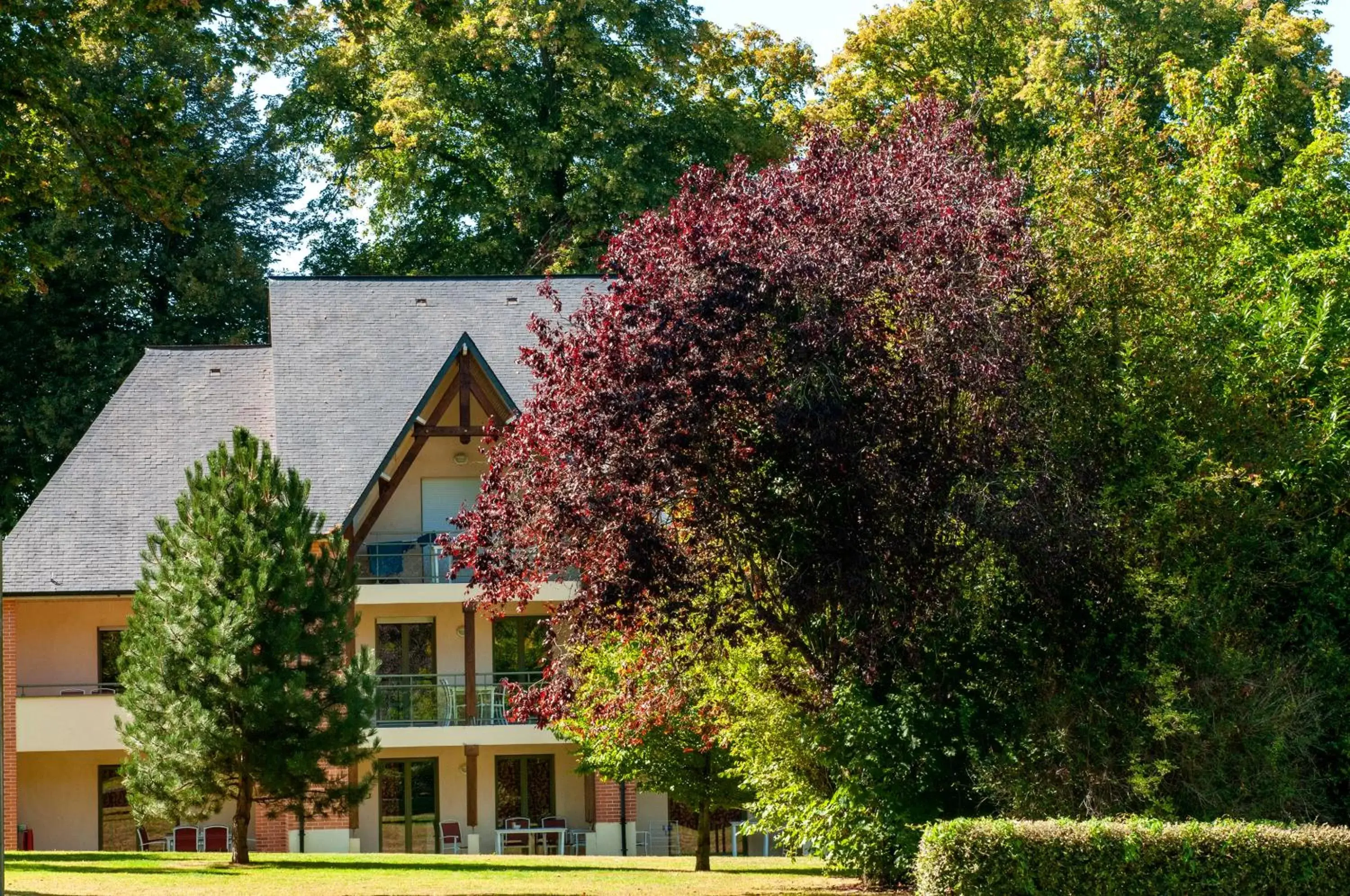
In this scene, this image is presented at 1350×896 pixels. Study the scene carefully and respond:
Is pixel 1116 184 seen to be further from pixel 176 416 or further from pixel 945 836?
pixel 176 416

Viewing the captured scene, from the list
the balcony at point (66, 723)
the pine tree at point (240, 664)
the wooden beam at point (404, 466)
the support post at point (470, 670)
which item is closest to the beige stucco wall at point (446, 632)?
the support post at point (470, 670)

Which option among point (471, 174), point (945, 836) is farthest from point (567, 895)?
point (471, 174)

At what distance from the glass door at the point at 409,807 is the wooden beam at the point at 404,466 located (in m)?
4.80

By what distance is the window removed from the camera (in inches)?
1259

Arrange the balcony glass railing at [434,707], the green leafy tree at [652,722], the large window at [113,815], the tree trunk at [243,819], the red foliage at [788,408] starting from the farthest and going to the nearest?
the large window at [113,815] → the balcony glass railing at [434,707] → the tree trunk at [243,819] → the green leafy tree at [652,722] → the red foliage at [788,408]

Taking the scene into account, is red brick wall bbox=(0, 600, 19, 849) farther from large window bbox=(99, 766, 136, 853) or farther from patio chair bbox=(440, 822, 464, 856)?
patio chair bbox=(440, 822, 464, 856)

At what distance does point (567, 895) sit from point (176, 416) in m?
19.8

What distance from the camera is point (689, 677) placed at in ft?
55.6

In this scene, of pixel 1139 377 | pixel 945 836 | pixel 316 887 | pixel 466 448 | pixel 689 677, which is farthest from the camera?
pixel 466 448

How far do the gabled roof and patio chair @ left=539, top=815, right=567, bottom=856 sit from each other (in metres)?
8.95

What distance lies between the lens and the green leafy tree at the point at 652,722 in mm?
16828

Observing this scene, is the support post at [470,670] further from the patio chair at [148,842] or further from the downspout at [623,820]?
the patio chair at [148,842]

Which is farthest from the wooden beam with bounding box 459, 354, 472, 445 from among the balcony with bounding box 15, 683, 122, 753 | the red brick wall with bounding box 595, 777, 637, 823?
the balcony with bounding box 15, 683, 122, 753

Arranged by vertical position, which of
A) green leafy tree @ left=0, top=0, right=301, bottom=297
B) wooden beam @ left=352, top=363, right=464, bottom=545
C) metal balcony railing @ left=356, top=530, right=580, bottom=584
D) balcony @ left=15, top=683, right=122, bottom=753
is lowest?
balcony @ left=15, top=683, right=122, bottom=753
